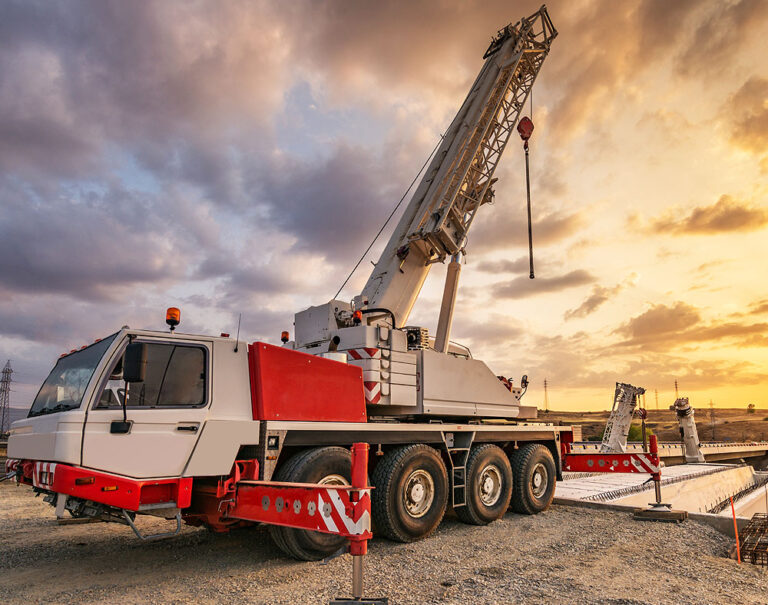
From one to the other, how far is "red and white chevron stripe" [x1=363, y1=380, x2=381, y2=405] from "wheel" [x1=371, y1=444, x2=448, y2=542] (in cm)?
69

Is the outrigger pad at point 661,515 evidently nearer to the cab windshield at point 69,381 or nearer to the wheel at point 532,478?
the wheel at point 532,478

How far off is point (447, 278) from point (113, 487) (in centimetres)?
653

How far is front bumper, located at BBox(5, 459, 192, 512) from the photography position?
4734 mm

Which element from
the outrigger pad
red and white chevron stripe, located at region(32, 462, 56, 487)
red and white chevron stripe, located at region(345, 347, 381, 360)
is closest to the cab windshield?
red and white chevron stripe, located at region(32, 462, 56, 487)

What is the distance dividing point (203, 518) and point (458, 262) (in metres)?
6.02

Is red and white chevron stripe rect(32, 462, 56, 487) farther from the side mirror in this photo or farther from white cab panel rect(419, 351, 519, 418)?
white cab panel rect(419, 351, 519, 418)

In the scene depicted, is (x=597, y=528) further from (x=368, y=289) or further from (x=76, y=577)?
(x=76, y=577)

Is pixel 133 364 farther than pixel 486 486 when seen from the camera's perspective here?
No

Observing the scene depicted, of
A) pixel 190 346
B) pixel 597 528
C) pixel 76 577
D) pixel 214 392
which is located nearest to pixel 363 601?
pixel 214 392

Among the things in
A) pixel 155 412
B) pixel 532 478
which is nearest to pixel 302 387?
pixel 155 412

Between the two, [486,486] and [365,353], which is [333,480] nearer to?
[365,353]

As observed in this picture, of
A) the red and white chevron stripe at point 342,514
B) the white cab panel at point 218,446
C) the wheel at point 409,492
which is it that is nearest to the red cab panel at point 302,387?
the white cab panel at point 218,446

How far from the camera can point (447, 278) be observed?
9.95 metres

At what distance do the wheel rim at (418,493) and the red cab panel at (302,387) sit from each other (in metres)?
1.12
